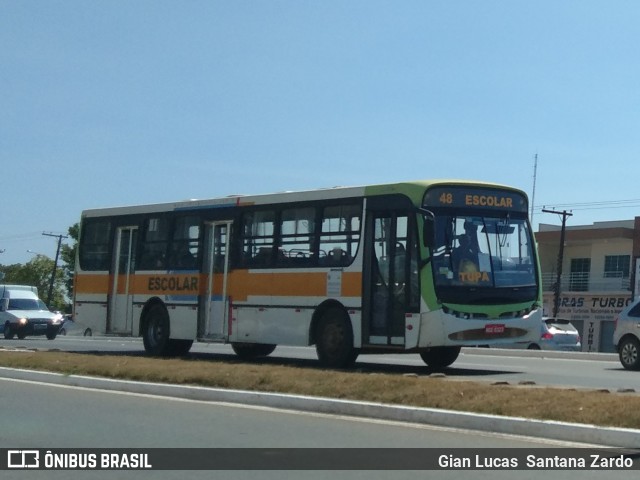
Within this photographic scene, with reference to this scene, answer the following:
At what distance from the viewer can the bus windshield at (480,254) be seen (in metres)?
17.4

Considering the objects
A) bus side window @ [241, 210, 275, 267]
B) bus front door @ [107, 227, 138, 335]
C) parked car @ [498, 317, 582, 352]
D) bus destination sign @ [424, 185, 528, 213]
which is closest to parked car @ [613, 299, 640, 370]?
bus destination sign @ [424, 185, 528, 213]

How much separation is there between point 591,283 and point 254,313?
47215mm

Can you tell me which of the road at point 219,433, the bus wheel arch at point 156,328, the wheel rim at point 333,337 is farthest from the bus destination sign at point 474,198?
the bus wheel arch at point 156,328

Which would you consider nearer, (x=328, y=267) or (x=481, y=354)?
(x=328, y=267)

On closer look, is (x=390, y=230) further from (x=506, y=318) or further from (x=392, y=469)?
(x=392, y=469)

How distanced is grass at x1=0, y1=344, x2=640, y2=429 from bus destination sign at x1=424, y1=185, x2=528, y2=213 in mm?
3685

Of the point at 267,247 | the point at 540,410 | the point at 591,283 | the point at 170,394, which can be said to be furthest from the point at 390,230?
the point at 591,283

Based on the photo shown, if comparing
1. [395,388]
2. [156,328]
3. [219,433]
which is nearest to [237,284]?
[156,328]

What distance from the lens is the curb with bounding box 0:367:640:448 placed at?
34.4ft

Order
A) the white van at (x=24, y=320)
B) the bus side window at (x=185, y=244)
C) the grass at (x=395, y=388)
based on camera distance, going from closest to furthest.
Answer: the grass at (x=395, y=388)
the bus side window at (x=185, y=244)
the white van at (x=24, y=320)

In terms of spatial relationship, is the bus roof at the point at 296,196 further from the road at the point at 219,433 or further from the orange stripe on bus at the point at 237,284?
the road at the point at 219,433

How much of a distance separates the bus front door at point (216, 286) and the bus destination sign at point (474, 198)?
17.7 ft

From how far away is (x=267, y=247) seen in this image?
20469 mm

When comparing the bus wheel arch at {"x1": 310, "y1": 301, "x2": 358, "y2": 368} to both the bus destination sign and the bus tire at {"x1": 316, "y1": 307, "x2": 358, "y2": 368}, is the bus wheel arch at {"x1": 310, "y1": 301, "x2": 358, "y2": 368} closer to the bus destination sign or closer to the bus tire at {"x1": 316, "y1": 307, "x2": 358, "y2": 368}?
the bus tire at {"x1": 316, "y1": 307, "x2": 358, "y2": 368}
